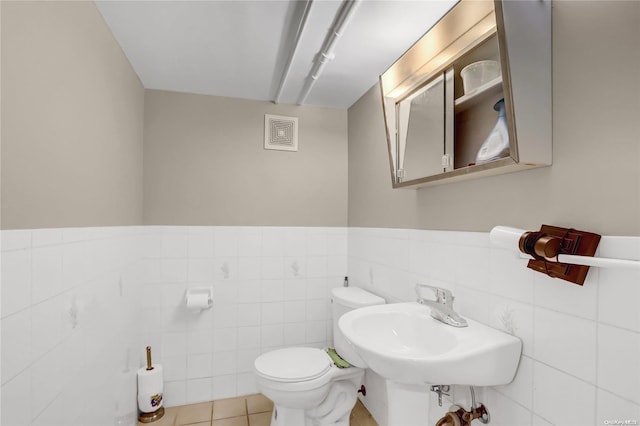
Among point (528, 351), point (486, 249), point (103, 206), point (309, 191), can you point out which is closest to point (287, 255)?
point (309, 191)

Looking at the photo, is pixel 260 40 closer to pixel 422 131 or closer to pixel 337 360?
pixel 422 131

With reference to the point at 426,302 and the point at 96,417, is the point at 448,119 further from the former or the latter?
the point at 96,417

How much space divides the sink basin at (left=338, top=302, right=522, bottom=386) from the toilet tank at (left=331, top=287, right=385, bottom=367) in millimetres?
556

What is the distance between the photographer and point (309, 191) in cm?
266

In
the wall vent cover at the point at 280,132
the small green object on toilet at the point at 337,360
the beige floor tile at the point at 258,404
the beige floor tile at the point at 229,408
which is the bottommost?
the beige floor tile at the point at 229,408

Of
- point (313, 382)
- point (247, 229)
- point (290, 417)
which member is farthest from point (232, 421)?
point (247, 229)

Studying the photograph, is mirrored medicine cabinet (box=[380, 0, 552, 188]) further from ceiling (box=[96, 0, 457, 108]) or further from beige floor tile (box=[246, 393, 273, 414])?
beige floor tile (box=[246, 393, 273, 414])

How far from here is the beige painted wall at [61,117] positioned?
0.93 metres

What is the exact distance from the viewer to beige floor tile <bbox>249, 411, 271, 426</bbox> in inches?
84.6

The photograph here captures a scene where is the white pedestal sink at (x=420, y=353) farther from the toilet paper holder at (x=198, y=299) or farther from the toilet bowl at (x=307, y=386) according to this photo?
the toilet paper holder at (x=198, y=299)

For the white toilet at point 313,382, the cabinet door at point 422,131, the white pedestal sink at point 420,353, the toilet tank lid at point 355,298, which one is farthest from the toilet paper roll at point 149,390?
the cabinet door at point 422,131

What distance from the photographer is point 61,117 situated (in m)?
1.19

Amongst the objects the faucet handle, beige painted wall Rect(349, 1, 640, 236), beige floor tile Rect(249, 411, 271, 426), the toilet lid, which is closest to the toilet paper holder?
the toilet lid

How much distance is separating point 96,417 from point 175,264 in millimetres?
1041
